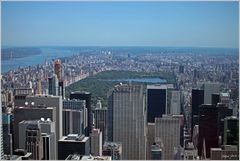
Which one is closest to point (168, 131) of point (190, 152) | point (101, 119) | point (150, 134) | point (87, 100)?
point (150, 134)

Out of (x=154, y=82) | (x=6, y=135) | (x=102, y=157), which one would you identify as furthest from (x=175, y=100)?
(x=6, y=135)

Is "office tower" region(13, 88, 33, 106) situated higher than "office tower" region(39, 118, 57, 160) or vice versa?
"office tower" region(13, 88, 33, 106)

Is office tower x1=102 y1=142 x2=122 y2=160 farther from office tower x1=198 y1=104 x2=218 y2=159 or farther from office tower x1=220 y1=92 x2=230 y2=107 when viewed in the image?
office tower x1=220 y1=92 x2=230 y2=107

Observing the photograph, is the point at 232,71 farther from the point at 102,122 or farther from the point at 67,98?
the point at 67,98

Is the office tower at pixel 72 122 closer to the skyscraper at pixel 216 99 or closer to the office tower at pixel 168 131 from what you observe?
the office tower at pixel 168 131

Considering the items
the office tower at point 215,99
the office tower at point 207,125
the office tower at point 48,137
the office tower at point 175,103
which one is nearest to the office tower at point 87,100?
the office tower at point 48,137

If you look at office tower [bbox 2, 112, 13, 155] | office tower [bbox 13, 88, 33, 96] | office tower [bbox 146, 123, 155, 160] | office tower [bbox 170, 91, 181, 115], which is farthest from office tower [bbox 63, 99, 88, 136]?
office tower [bbox 170, 91, 181, 115]
